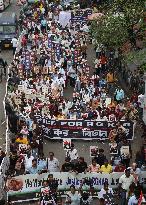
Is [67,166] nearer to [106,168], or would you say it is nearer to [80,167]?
[80,167]

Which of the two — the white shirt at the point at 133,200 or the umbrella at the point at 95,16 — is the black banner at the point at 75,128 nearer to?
the white shirt at the point at 133,200

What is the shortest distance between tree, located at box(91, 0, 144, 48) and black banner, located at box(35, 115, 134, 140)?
18.0ft

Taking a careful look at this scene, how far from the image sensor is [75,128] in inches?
1043

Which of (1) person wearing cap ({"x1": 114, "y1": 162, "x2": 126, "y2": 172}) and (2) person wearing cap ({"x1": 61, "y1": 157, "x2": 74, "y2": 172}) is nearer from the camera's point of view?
(1) person wearing cap ({"x1": 114, "y1": 162, "x2": 126, "y2": 172})

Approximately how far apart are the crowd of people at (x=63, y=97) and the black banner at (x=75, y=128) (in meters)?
0.26

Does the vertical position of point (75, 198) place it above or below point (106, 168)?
below

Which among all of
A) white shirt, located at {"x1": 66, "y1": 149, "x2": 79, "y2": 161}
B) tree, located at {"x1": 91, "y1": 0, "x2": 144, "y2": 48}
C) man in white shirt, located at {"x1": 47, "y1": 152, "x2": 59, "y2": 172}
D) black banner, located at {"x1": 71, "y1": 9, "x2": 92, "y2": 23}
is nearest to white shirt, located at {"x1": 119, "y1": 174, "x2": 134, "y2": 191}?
man in white shirt, located at {"x1": 47, "y1": 152, "x2": 59, "y2": 172}

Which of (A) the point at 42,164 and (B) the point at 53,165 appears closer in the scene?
(A) the point at 42,164

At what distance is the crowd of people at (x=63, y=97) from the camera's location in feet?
74.6

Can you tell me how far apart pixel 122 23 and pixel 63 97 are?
14.5 ft

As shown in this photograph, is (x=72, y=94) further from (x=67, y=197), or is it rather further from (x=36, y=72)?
(x=67, y=197)

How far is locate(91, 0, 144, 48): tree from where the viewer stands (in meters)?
30.0

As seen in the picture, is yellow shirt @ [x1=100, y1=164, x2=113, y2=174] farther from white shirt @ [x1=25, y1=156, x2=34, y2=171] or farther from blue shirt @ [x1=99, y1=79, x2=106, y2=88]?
blue shirt @ [x1=99, y1=79, x2=106, y2=88]

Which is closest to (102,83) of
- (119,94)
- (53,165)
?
(119,94)
